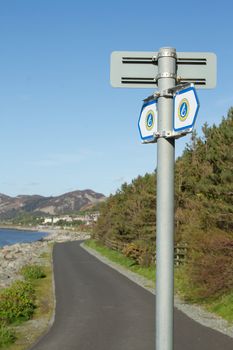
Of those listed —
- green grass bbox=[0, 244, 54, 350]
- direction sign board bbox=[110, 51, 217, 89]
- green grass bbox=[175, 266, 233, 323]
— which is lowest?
green grass bbox=[0, 244, 54, 350]

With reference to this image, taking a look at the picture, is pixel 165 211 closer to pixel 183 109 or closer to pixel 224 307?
pixel 183 109

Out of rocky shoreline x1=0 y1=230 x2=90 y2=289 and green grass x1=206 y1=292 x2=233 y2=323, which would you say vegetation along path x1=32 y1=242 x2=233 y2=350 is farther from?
rocky shoreline x1=0 y1=230 x2=90 y2=289

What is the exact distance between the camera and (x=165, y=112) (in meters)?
3.82

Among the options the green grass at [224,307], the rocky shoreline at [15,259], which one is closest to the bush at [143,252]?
the rocky shoreline at [15,259]

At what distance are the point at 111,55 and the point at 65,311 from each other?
13.2 metres

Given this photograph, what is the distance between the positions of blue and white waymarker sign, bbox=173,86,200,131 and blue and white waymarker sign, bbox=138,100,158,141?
0.69ft

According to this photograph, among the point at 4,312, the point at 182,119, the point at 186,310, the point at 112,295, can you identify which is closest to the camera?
the point at 182,119

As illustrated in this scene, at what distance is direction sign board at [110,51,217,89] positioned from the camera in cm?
395

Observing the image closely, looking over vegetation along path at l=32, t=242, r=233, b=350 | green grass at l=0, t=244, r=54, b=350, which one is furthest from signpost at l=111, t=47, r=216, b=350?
green grass at l=0, t=244, r=54, b=350

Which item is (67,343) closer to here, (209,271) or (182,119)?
(209,271)

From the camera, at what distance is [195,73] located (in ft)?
13.0

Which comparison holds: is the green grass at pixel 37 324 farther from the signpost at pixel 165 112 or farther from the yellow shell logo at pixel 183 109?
the yellow shell logo at pixel 183 109

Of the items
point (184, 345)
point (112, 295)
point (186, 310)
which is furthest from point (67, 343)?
point (112, 295)

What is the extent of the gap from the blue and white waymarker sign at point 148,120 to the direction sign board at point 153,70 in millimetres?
168
